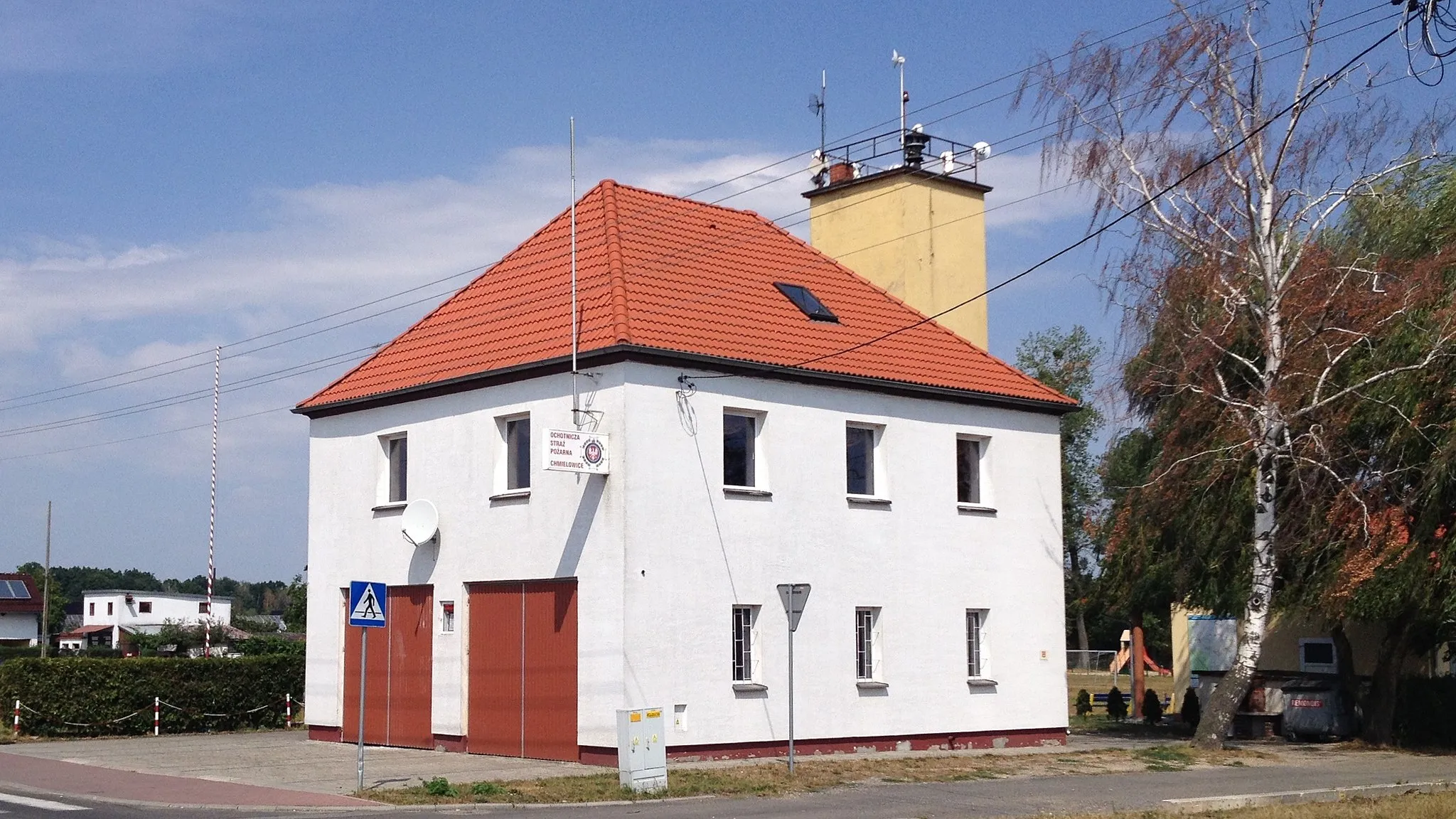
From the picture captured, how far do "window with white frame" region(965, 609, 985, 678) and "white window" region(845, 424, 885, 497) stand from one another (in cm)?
306

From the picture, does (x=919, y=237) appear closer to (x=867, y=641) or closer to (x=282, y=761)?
(x=867, y=641)

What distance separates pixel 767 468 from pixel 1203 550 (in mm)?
9952

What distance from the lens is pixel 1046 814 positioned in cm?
1689

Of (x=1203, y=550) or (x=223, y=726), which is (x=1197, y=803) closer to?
(x=1203, y=550)

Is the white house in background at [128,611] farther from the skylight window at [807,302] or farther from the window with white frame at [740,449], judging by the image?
the window with white frame at [740,449]

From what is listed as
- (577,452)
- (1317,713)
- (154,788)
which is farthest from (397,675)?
(1317,713)

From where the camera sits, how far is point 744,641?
24.2 meters

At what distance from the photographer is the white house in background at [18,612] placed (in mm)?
90562

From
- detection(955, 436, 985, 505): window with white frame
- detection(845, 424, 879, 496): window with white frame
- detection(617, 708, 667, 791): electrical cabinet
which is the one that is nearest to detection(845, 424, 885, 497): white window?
detection(845, 424, 879, 496): window with white frame

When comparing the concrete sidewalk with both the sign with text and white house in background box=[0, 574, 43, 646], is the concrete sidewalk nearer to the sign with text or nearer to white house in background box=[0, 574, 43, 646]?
the sign with text

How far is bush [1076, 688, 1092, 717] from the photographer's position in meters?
40.6

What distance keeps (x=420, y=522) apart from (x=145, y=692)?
28.7 feet

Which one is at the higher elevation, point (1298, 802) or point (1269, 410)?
point (1269, 410)

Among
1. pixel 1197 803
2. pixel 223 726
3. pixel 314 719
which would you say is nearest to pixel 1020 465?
pixel 1197 803
